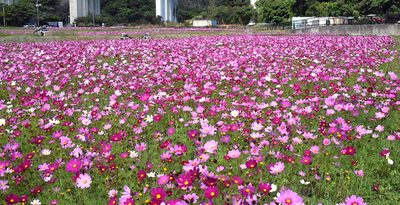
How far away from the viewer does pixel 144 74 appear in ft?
23.3

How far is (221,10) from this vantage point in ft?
291

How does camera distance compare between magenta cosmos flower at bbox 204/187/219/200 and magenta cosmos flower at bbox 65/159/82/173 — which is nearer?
magenta cosmos flower at bbox 204/187/219/200

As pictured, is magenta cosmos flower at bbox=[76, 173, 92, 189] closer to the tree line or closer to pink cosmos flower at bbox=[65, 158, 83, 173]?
pink cosmos flower at bbox=[65, 158, 83, 173]

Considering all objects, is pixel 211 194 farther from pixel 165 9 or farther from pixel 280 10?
pixel 165 9


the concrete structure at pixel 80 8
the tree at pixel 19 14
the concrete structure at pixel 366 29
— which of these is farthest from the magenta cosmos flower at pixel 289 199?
the concrete structure at pixel 80 8

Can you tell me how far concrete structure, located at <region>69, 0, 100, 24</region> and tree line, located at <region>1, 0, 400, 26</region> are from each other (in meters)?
3.41

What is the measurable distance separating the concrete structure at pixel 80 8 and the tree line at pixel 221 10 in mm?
3406

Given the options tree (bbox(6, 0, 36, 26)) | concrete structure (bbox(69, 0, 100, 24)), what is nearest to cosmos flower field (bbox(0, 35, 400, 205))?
tree (bbox(6, 0, 36, 26))

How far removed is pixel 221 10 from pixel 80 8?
114ft

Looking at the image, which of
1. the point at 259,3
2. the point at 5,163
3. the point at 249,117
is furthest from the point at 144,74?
the point at 259,3

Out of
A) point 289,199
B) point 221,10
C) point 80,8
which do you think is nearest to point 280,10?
point 221,10

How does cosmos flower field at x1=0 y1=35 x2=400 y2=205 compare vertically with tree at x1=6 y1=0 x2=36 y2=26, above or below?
below

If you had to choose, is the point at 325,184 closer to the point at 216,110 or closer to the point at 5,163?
the point at 216,110

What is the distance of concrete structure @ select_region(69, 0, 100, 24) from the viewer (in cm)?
9310
